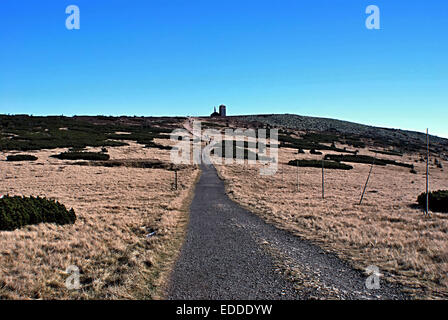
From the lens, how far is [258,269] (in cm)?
737

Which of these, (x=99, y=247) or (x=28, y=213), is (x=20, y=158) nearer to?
(x=28, y=213)

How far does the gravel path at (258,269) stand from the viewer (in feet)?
19.8

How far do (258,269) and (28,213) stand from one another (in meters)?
9.65

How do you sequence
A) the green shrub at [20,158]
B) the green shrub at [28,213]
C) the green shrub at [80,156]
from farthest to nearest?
the green shrub at [80,156] → the green shrub at [20,158] → the green shrub at [28,213]

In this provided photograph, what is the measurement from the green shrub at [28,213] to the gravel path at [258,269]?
5.69 m

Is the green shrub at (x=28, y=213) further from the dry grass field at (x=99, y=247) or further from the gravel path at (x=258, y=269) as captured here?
the gravel path at (x=258, y=269)

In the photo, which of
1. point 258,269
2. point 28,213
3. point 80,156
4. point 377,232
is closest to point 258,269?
point 258,269

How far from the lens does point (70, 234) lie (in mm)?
10555

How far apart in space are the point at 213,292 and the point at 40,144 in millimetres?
49315

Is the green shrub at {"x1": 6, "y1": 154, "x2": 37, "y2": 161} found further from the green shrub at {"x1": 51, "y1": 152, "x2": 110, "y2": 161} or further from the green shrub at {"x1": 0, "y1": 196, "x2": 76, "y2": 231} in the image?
the green shrub at {"x1": 0, "y1": 196, "x2": 76, "y2": 231}

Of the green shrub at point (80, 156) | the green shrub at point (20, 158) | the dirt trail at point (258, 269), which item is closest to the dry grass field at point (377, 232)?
the dirt trail at point (258, 269)

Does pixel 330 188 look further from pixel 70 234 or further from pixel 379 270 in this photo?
pixel 70 234

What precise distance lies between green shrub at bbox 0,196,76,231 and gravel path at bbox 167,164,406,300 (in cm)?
569

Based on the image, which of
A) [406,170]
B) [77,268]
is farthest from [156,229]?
[406,170]
